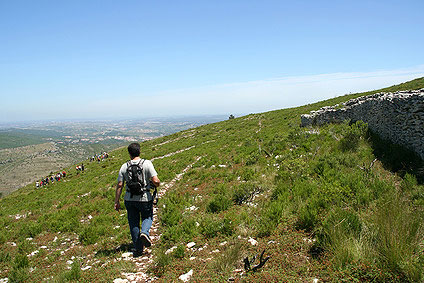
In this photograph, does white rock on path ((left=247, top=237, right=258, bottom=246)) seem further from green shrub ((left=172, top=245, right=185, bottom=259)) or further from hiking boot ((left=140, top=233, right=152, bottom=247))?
hiking boot ((left=140, top=233, right=152, bottom=247))

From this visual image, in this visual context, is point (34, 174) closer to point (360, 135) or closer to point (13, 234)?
point (13, 234)

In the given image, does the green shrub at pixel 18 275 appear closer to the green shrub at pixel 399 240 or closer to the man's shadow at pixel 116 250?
the man's shadow at pixel 116 250

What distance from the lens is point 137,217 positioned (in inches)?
231

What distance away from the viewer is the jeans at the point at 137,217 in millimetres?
5676

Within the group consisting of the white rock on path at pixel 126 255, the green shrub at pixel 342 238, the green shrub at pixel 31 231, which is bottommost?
the green shrub at pixel 31 231

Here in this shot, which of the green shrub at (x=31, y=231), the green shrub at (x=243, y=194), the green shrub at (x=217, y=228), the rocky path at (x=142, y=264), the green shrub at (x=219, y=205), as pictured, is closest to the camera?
the rocky path at (x=142, y=264)

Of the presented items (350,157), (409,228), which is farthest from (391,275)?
(350,157)

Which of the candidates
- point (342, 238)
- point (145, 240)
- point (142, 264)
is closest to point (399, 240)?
point (342, 238)

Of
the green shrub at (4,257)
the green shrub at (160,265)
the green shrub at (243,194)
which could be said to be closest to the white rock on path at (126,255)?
the green shrub at (160,265)

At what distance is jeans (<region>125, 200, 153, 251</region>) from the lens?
5676mm

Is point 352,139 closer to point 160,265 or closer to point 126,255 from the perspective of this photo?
point 160,265

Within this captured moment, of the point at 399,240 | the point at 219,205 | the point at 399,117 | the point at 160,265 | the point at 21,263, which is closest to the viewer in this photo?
the point at 399,240

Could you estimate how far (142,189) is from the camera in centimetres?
561

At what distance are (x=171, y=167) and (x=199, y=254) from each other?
1259 cm
